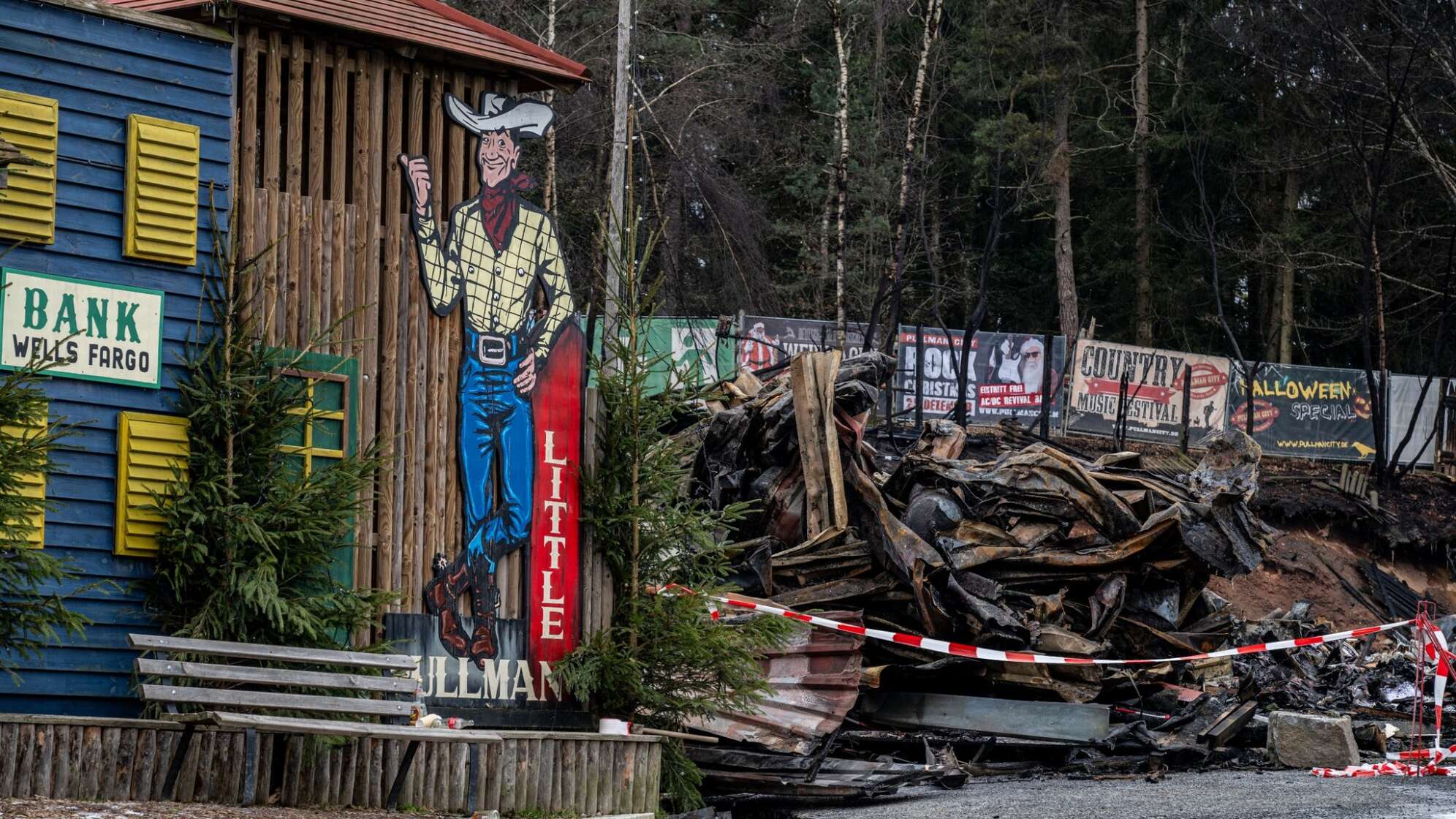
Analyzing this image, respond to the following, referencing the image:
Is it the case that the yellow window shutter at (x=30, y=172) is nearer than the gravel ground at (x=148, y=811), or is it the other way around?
the gravel ground at (x=148, y=811)

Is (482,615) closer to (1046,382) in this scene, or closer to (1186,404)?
(1046,382)

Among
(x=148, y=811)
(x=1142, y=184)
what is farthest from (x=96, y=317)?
(x=1142, y=184)

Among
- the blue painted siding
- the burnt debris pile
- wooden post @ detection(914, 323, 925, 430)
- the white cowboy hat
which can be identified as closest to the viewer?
the blue painted siding

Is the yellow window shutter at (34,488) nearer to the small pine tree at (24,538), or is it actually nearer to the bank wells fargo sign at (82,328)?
the small pine tree at (24,538)

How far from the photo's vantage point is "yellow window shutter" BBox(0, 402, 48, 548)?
9758 mm

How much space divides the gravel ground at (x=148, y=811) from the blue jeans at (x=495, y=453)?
2574 mm

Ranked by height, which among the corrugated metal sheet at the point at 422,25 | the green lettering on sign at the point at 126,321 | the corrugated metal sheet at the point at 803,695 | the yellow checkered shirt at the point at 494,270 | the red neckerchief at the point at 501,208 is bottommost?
the corrugated metal sheet at the point at 803,695

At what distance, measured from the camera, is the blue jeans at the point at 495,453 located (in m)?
12.2

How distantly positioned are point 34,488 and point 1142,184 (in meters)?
41.4

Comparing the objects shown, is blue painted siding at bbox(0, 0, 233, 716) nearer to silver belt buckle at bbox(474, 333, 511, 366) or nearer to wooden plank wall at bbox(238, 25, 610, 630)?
wooden plank wall at bbox(238, 25, 610, 630)

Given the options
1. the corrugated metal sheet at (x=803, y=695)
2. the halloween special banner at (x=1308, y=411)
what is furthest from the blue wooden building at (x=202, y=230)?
the halloween special banner at (x=1308, y=411)

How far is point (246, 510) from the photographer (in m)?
10.5

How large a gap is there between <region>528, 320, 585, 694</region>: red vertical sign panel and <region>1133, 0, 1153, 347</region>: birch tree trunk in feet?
117

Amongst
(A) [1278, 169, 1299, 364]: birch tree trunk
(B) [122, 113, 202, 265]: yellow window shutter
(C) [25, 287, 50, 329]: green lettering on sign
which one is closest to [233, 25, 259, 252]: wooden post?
(B) [122, 113, 202, 265]: yellow window shutter
